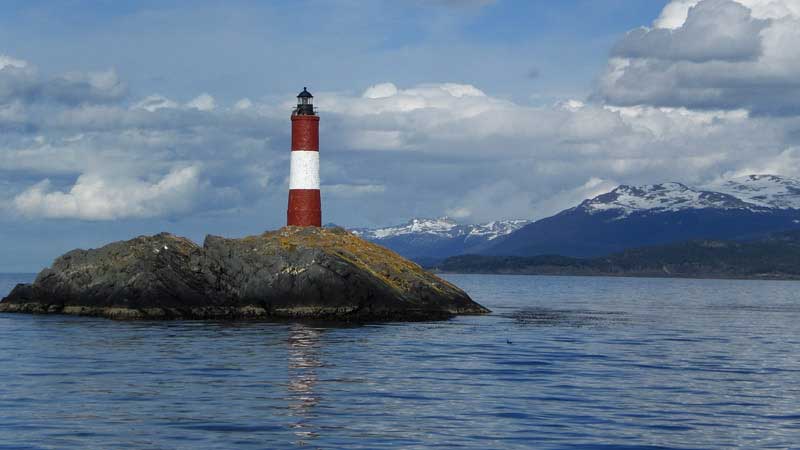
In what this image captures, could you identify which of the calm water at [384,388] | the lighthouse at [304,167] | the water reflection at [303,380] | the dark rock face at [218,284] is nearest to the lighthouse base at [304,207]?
the lighthouse at [304,167]

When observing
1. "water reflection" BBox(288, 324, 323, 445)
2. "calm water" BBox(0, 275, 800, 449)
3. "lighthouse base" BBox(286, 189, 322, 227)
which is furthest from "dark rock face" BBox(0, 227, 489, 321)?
"water reflection" BBox(288, 324, 323, 445)

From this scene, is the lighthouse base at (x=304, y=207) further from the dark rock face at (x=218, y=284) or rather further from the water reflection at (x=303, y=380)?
the water reflection at (x=303, y=380)

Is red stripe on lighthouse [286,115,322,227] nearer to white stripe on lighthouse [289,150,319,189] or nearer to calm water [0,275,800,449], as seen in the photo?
white stripe on lighthouse [289,150,319,189]

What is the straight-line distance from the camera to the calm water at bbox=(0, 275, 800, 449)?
82.6 feet

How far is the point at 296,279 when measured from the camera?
218ft

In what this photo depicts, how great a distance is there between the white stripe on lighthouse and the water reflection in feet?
78.4

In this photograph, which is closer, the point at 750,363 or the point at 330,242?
the point at 750,363

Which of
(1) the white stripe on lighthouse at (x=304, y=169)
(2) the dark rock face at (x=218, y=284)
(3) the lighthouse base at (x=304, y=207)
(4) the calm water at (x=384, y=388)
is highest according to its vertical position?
(1) the white stripe on lighthouse at (x=304, y=169)

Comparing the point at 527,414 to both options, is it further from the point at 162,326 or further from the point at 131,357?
the point at 162,326

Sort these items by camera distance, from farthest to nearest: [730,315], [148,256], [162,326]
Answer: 1. [730,315]
2. [148,256]
3. [162,326]

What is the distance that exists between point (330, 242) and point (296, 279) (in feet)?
30.6

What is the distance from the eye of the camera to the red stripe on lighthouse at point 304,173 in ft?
257

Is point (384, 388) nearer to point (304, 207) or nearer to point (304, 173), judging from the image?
point (304, 173)

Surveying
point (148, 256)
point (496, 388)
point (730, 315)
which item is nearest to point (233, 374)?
point (496, 388)
